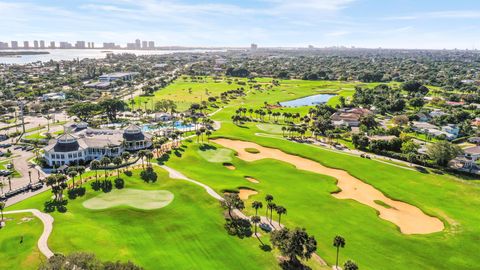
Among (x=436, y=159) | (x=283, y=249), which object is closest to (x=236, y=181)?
(x=283, y=249)

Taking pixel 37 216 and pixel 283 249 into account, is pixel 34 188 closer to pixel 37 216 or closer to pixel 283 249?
pixel 37 216

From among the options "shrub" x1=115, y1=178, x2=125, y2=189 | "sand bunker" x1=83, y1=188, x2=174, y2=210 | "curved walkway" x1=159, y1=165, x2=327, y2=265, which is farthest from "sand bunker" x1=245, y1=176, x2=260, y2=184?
"shrub" x1=115, y1=178, x2=125, y2=189


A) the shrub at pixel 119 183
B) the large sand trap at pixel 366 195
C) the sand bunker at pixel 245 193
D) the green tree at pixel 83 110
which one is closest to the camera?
the large sand trap at pixel 366 195

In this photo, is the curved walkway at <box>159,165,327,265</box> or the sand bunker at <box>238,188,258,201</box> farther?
the sand bunker at <box>238,188,258,201</box>

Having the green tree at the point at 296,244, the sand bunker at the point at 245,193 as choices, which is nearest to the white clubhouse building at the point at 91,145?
the sand bunker at the point at 245,193

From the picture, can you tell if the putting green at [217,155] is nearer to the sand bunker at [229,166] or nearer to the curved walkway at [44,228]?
the sand bunker at [229,166]

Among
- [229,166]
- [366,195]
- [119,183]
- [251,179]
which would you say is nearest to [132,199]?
[119,183]

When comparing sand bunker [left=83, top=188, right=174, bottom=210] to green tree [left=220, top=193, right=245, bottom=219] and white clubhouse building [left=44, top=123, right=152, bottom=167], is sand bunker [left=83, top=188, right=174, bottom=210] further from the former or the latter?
white clubhouse building [left=44, top=123, right=152, bottom=167]
